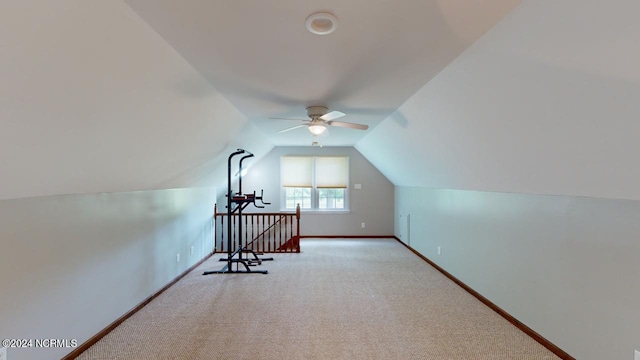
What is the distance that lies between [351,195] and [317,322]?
4704 mm

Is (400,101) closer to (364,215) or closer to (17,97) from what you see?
(17,97)

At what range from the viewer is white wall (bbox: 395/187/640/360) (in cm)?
192

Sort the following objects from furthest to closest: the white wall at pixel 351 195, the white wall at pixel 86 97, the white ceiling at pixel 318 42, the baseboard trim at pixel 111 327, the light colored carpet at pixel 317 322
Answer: the white wall at pixel 351 195, the light colored carpet at pixel 317 322, the baseboard trim at pixel 111 327, the white ceiling at pixel 318 42, the white wall at pixel 86 97

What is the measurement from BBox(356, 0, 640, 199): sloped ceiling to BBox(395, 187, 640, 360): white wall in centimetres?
22

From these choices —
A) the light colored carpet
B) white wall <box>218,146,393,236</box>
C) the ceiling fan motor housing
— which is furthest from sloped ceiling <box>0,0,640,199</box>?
white wall <box>218,146,393,236</box>

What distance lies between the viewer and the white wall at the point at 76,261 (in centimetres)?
191

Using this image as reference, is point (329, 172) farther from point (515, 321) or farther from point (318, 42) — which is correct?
point (318, 42)

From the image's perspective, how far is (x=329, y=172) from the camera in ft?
24.6

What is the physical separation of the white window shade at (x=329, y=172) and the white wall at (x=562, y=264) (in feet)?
12.4

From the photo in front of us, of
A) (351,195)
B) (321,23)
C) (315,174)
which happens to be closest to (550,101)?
(321,23)

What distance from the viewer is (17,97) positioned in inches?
52.6

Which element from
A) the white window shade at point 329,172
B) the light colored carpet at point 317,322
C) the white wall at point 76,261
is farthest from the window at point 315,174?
the white wall at point 76,261

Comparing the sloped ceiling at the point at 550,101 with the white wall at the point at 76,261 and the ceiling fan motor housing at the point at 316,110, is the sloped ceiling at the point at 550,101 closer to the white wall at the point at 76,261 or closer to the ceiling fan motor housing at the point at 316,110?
the ceiling fan motor housing at the point at 316,110

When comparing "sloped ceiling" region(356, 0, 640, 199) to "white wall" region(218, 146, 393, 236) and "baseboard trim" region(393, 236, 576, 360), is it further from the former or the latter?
"white wall" region(218, 146, 393, 236)
